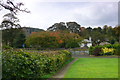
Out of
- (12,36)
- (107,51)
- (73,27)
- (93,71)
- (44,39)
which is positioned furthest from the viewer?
(73,27)

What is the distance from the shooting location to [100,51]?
21406 millimetres

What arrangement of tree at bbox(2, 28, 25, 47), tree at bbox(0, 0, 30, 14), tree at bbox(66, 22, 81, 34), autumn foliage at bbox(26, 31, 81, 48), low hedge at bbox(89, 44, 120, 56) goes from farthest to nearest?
tree at bbox(66, 22, 81, 34) < tree at bbox(2, 28, 25, 47) < autumn foliage at bbox(26, 31, 81, 48) < low hedge at bbox(89, 44, 120, 56) < tree at bbox(0, 0, 30, 14)

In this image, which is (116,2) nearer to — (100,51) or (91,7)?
(91,7)

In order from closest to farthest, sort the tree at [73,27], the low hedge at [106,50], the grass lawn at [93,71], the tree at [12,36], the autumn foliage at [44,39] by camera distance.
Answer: the grass lawn at [93,71] < the low hedge at [106,50] < the autumn foliage at [44,39] < the tree at [12,36] < the tree at [73,27]

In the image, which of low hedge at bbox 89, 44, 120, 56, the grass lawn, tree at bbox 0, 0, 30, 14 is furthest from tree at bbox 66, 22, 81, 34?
tree at bbox 0, 0, 30, 14

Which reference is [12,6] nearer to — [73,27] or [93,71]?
[93,71]

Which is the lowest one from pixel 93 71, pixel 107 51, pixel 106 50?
pixel 93 71

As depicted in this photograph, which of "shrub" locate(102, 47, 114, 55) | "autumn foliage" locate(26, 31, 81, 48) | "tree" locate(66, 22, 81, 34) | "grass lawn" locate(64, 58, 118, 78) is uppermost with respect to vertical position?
"tree" locate(66, 22, 81, 34)

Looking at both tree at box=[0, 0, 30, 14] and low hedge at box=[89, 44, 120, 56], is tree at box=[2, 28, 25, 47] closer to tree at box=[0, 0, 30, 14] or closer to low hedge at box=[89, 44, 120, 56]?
low hedge at box=[89, 44, 120, 56]

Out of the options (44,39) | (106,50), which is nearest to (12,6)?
(106,50)

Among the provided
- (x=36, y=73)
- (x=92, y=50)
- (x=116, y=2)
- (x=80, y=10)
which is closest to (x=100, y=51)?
(x=92, y=50)

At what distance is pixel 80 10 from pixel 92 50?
9.39m

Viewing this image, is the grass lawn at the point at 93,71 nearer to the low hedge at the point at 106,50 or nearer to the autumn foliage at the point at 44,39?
the low hedge at the point at 106,50

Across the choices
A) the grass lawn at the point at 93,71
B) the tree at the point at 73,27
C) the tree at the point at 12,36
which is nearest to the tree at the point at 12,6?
the grass lawn at the point at 93,71
